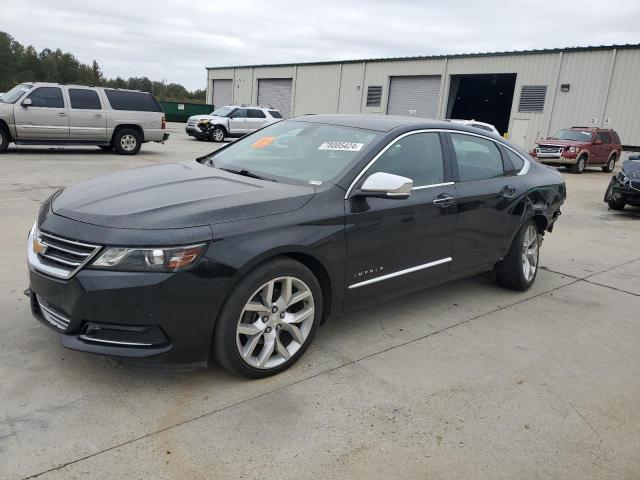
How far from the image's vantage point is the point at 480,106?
40250 millimetres

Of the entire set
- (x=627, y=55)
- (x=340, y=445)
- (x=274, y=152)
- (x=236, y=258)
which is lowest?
(x=340, y=445)

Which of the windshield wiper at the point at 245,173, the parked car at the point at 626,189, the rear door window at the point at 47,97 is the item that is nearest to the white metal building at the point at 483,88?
the parked car at the point at 626,189

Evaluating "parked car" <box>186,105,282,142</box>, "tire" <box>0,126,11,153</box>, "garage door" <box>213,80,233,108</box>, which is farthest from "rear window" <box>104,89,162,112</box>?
"garage door" <box>213,80,233,108</box>

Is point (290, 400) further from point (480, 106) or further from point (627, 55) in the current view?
point (480, 106)

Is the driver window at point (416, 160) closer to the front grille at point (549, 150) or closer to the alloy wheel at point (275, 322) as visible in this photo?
the alloy wheel at point (275, 322)

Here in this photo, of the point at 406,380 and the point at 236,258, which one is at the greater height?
the point at 236,258

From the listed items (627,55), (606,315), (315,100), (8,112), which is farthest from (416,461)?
(315,100)

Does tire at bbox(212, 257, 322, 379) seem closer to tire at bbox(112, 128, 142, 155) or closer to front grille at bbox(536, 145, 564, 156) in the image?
tire at bbox(112, 128, 142, 155)

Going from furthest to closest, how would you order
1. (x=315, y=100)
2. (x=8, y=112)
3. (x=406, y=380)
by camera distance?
(x=315, y=100)
(x=8, y=112)
(x=406, y=380)

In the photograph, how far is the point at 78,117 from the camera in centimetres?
1416

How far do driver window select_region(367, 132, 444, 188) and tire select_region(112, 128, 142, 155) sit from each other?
1280 cm

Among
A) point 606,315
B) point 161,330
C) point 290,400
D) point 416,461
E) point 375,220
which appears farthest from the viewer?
point 606,315

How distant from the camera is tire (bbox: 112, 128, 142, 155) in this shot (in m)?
15.1

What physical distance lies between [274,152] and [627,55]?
2664 centimetres
